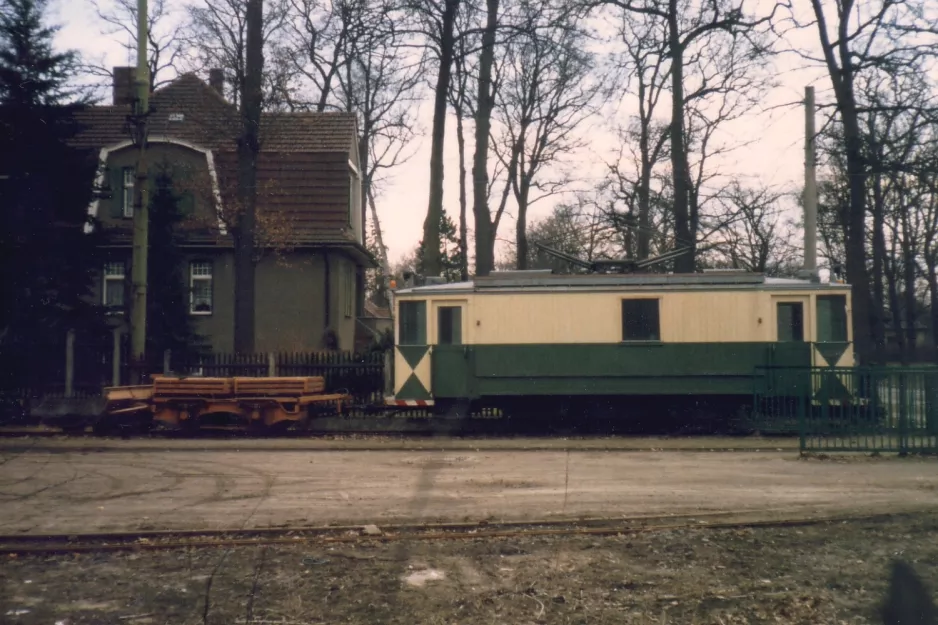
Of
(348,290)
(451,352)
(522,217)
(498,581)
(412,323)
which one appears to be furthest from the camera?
(522,217)

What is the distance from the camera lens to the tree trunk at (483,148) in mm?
26781

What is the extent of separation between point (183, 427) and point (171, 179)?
8.44m

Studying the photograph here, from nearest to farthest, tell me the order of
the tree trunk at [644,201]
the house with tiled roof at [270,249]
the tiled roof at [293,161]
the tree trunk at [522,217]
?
the tiled roof at [293,161], the house with tiled roof at [270,249], the tree trunk at [644,201], the tree trunk at [522,217]

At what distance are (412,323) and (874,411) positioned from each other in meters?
8.53

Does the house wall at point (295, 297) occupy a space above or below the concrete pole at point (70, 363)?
above

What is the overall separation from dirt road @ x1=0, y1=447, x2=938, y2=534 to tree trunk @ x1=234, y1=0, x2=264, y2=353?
26.1 ft

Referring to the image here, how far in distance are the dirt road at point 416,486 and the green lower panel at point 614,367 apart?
3.47 meters

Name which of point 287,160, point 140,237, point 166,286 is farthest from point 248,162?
point 287,160

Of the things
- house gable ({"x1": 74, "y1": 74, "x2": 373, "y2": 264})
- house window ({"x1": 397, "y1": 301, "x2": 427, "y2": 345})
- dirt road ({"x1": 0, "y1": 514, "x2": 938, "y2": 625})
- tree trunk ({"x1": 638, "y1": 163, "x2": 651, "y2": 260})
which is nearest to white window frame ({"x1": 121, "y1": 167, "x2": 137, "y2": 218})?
house gable ({"x1": 74, "y1": 74, "x2": 373, "y2": 264})

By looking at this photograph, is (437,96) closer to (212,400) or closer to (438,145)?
(438,145)

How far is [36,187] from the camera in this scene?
20.8 metres

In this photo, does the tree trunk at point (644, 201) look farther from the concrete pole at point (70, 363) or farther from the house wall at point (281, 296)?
the concrete pole at point (70, 363)

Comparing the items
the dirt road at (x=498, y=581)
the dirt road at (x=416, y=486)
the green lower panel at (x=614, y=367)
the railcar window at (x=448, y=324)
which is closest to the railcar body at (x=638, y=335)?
the green lower panel at (x=614, y=367)

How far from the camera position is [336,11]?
23.0m
